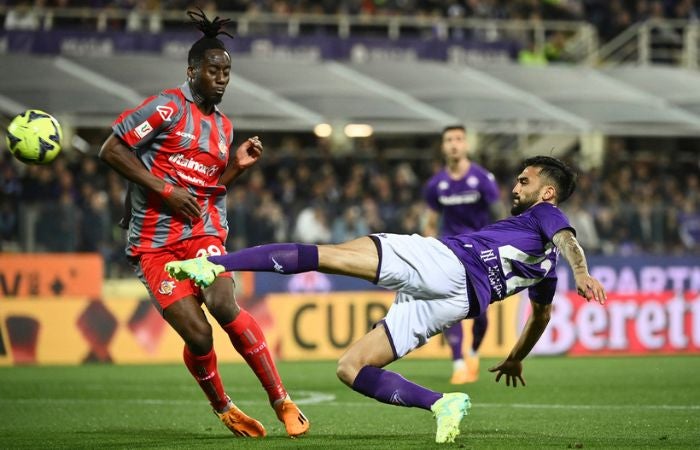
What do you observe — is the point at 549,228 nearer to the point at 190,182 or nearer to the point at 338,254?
the point at 338,254

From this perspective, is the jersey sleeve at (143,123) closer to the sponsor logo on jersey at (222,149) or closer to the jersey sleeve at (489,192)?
the sponsor logo on jersey at (222,149)

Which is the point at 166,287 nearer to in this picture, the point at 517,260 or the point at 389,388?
the point at 389,388

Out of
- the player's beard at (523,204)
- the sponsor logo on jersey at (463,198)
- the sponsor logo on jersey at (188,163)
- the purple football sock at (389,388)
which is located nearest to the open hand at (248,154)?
the sponsor logo on jersey at (188,163)

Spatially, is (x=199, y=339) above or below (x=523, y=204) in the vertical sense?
below

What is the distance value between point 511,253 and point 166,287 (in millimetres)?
2292

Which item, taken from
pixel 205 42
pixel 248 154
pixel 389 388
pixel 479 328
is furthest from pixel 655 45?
pixel 389 388

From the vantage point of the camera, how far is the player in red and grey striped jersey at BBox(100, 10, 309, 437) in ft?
26.1

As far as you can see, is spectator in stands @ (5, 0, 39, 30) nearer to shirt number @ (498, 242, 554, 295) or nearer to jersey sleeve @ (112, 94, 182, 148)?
jersey sleeve @ (112, 94, 182, 148)

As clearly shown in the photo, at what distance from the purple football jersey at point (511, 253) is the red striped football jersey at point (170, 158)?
1799mm

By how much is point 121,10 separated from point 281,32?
12.4 feet

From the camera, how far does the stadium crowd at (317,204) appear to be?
1839 centimetres

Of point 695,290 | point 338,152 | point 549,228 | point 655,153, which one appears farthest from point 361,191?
point 549,228

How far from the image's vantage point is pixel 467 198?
13.0m

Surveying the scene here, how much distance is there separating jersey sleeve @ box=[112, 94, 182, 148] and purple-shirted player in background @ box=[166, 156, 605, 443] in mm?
1389
